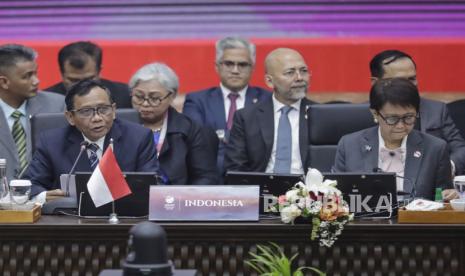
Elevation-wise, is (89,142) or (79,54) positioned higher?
(79,54)

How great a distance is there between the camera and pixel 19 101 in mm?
7363

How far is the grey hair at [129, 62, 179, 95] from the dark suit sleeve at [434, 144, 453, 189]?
5.79ft

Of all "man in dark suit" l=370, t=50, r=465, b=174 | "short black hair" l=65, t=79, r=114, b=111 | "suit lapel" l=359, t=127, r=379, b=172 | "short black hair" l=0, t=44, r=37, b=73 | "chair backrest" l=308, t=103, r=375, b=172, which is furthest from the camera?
"short black hair" l=0, t=44, r=37, b=73

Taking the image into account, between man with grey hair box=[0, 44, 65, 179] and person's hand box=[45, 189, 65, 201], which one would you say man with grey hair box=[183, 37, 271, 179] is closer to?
man with grey hair box=[0, 44, 65, 179]

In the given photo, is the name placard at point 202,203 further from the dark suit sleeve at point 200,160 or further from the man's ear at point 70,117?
the dark suit sleeve at point 200,160

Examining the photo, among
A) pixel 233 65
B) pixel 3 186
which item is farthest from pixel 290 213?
pixel 233 65

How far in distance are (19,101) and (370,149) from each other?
90.0 inches

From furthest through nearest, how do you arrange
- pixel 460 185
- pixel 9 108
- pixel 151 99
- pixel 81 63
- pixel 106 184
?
pixel 81 63
pixel 9 108
pixel 151 99
pixel 460 185
pixel 106 184

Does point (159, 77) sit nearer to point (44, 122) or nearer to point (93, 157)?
point (44, 122)

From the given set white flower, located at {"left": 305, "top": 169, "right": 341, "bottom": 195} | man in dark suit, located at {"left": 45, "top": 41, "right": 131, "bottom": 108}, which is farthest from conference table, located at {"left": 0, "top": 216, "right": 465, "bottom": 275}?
man in dark suit, located at {"left": 45, "top": 41, "right": 131, "bottom": 108}

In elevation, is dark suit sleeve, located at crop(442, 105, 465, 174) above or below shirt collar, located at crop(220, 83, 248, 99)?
below

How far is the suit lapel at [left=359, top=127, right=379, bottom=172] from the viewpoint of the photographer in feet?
20.0

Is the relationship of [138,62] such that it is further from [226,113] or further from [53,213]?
[53,213]

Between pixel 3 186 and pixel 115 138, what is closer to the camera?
pixel 3 186
